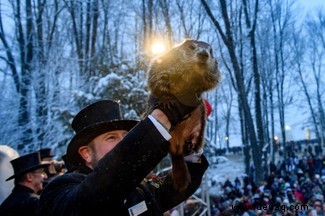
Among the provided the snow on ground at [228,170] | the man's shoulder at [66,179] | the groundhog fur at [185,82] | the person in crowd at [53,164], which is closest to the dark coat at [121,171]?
the groundhog fur at [185,82]

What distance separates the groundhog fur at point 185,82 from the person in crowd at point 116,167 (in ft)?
0.17

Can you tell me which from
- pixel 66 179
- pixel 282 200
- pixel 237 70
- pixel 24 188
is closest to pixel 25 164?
pixel 24 188

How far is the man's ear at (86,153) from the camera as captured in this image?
208 cm

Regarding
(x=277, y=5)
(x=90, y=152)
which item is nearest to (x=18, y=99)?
(x=90, y=152)

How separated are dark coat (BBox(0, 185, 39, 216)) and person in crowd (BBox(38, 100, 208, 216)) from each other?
1.73 metres

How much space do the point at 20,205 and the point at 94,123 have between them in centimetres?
202

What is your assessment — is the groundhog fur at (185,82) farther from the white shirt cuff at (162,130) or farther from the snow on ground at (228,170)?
the snow on ground at (228,170)

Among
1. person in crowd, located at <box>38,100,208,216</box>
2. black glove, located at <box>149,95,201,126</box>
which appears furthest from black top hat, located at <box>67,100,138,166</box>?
black glove, located at <box>149,95,201,126</box>

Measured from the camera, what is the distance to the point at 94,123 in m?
2.05

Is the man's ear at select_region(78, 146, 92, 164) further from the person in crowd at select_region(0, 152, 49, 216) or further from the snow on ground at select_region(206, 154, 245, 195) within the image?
the snow on ground at select_region(206, 154, 245, 195)

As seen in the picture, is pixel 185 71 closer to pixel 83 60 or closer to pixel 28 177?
pixel 28 177

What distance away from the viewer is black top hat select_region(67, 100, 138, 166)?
1979 mm

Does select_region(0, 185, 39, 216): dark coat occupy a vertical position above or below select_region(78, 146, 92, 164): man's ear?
below

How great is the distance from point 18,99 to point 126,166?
1348 cm
